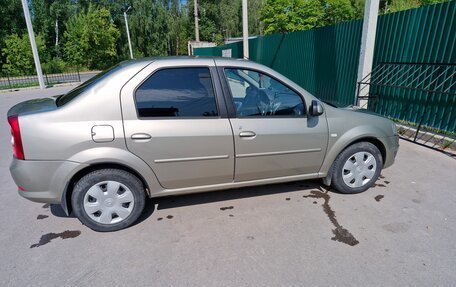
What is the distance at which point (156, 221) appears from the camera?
9.89ft

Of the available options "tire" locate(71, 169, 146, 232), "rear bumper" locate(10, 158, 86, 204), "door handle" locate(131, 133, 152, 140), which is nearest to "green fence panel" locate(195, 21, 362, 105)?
"door handle" locate(131, 133, 152, 140)

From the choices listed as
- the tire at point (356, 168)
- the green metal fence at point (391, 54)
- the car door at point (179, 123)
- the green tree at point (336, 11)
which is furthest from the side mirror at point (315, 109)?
the green tree at point (336, 11)

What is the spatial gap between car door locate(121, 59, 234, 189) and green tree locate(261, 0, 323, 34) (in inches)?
1017

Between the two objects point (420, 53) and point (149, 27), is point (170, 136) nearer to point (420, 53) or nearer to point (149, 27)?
point (420, 53)

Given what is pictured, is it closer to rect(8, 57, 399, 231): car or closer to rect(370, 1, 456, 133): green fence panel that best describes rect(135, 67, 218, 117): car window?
rect(8, 57, 399, 231): car

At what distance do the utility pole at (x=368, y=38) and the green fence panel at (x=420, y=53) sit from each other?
341mm

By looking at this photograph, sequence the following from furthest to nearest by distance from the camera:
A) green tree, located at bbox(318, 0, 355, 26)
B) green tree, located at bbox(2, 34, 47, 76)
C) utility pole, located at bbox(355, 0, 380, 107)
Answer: green tree, located at bbox(318, 0, 355, 26) → green tree, located at bbox(2, 34, 47, 76) → utility pole, located at bbox(355, 0, 380, 107)

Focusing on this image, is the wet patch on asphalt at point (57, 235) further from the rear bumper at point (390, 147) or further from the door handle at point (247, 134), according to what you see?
the rear bumper at point (390, 147)

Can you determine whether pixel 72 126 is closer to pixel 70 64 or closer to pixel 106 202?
pixel 106 202

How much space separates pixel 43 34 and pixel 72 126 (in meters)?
38.9

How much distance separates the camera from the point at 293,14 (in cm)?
2597

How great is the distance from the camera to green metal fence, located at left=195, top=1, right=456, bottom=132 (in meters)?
5.05

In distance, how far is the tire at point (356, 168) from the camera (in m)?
3.38

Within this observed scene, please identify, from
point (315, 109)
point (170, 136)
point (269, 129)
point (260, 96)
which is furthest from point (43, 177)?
point (315, 109)
